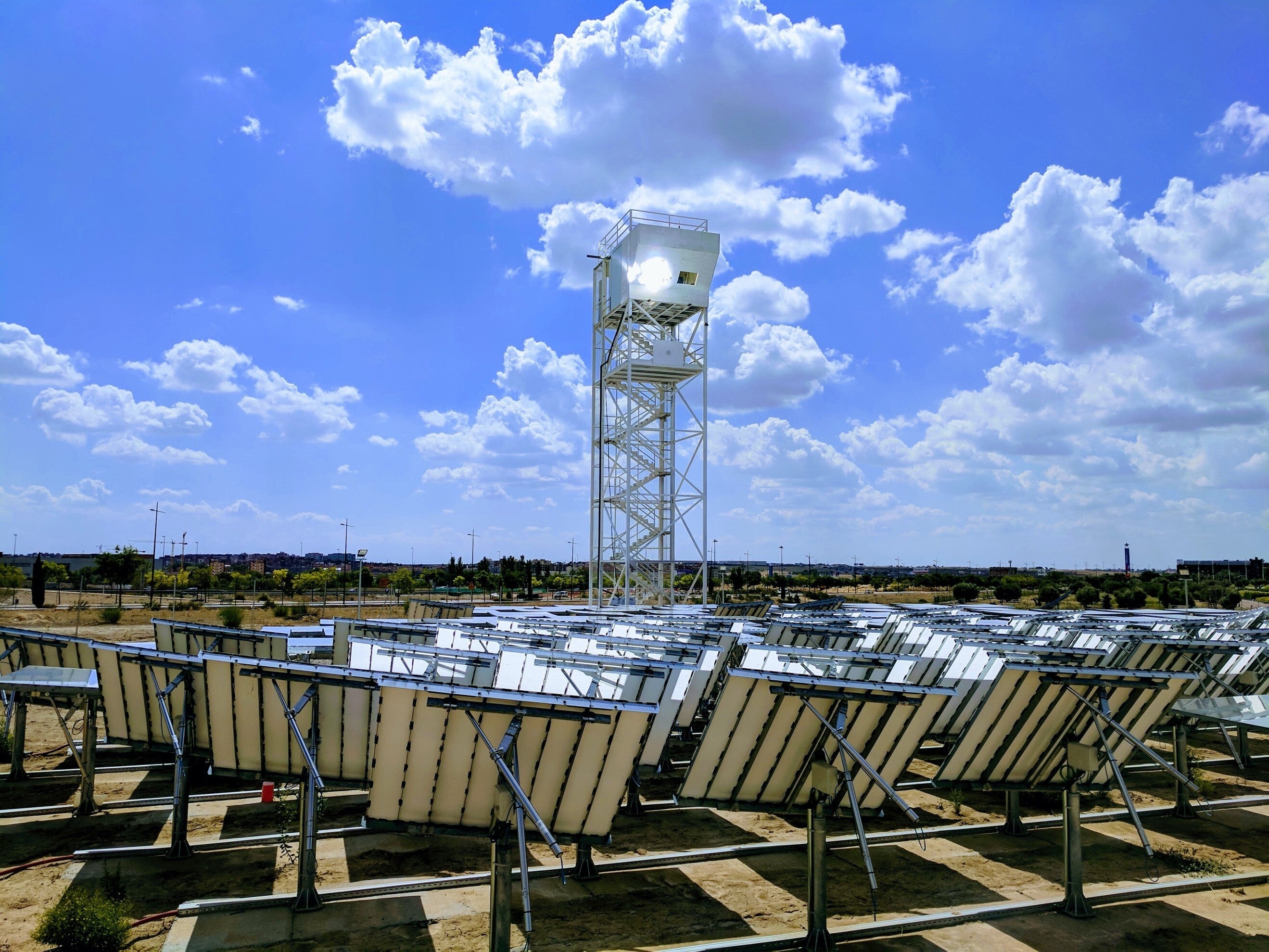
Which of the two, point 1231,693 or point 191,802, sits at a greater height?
point 1231,693

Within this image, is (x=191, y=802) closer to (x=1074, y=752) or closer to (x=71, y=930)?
(x=71, y=930)

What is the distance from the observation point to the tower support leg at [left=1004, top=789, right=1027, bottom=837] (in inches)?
650

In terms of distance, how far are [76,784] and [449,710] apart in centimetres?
1519

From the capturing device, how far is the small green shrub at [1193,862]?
563 inches

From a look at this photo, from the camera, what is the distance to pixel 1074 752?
11992 mm

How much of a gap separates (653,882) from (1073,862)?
21.3 feet

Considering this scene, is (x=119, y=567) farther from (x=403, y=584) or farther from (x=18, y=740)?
(x=18, y=740)

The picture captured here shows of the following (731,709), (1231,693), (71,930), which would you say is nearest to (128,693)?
(71,930)

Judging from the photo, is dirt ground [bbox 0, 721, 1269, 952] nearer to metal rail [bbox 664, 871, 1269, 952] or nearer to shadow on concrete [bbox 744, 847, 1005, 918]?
shadow on concrete [bbox 744, 847, 1005, 918]

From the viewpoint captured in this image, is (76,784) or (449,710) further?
(76,784)

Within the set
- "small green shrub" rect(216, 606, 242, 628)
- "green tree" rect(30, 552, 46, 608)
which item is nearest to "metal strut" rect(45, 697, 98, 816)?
"small green shrub" rect(216, 606, 242, 628)

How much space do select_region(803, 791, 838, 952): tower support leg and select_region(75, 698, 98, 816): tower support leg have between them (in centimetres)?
1331

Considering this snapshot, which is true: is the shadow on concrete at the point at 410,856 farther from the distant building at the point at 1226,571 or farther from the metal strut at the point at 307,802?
the distant building at the point at 1226,571

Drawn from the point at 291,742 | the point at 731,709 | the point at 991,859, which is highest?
the point at 731,709
